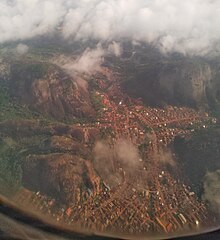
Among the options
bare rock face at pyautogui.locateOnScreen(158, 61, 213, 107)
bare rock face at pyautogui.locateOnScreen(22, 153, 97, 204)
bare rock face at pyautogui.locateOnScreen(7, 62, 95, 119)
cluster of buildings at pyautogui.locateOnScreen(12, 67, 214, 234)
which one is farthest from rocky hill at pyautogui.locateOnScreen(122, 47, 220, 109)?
bare rock face at pyautogui.locateOnScreen(22, 153, 97, 204)

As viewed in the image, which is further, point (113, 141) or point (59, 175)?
point (113, 141)

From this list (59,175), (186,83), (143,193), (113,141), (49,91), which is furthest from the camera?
(186,83)

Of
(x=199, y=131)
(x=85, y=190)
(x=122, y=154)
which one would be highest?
(x=199, y=131)

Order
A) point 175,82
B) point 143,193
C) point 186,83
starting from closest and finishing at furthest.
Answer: point 143,193 → point 186,83 → point 175,82

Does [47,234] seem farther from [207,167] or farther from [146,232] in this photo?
[207,167]

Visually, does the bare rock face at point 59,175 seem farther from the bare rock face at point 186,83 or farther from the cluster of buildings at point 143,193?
the bare rock face at point 186,83

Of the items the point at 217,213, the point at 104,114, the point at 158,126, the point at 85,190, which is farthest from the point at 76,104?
the point at 217,213

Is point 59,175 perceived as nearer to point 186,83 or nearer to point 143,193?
point 143,193

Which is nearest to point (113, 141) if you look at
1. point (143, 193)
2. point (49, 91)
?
point (143, 193)
